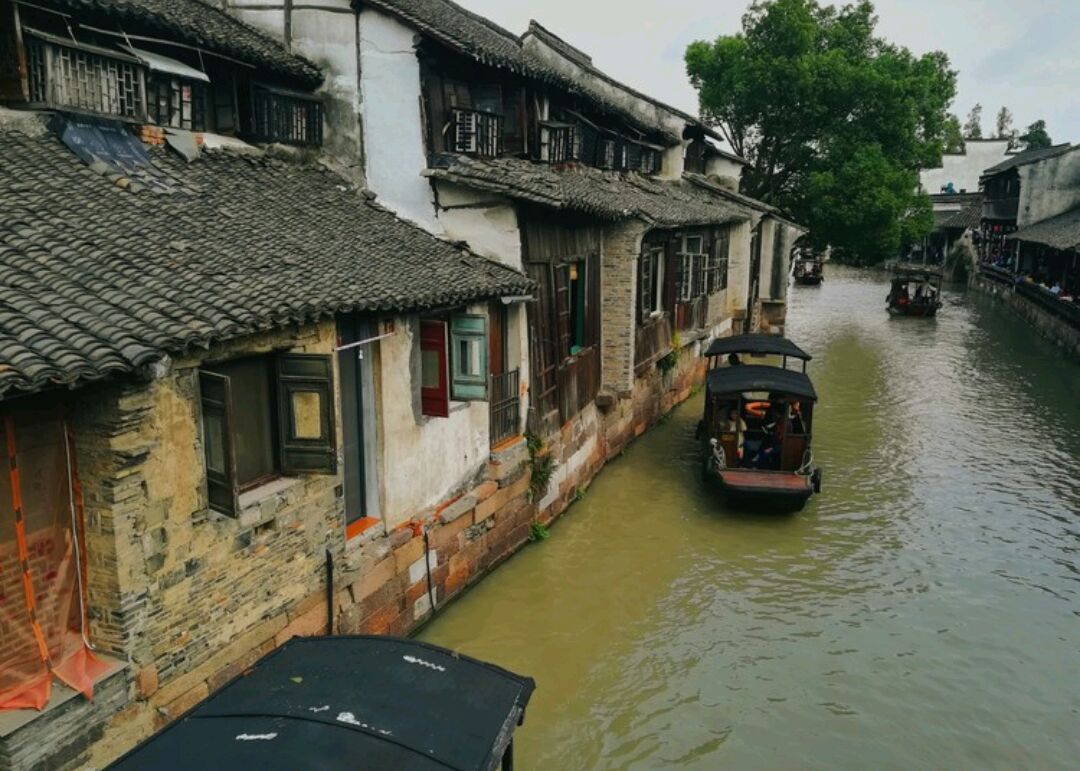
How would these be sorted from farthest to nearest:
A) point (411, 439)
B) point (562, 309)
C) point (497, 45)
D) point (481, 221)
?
point (497, 45) < point (562, 309) < point (481, 221) < point (411, 439)

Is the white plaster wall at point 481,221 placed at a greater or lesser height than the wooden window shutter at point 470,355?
greater

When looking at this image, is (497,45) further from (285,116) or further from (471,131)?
(285,116)

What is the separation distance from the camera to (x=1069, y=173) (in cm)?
4006

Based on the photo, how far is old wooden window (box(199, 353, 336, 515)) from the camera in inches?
283

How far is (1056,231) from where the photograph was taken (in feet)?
112

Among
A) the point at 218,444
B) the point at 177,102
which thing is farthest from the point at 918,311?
the point at 218,444

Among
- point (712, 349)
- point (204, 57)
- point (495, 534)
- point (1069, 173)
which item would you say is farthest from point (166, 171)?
point (1069, 173)

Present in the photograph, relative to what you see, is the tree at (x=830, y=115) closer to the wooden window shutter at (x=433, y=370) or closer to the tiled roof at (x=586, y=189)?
the tiled roof at (x=586, y=189)

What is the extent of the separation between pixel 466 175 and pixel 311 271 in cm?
364

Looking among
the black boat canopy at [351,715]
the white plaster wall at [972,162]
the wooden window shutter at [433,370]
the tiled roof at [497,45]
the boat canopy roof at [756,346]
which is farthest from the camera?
the white plaster wall at [972,162]

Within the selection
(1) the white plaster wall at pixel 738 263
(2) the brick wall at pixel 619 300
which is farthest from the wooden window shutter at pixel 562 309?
(1) the white plaster wall at pixel 738 263

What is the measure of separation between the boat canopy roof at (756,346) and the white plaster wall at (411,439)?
27.3 ft

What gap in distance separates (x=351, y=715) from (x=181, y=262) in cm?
432

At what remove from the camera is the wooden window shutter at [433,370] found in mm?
9398
